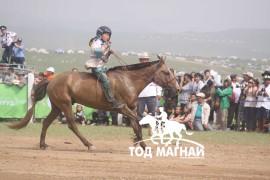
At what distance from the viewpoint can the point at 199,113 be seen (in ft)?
65.3

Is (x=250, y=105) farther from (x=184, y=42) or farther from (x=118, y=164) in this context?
(x=184, y=42)

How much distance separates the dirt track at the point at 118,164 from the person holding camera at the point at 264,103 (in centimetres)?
425

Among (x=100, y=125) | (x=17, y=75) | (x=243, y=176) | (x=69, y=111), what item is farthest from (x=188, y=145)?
(x=17, y=75)

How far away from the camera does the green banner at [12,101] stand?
72.8ft

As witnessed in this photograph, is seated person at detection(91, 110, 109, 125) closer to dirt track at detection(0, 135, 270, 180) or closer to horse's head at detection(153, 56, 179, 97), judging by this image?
dirt track at detection(0, 135, 270, 180)

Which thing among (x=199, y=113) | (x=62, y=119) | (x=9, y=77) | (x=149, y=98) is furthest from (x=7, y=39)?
(x=199, y=113)

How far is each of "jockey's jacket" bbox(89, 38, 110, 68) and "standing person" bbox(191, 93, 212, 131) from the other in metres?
5.92

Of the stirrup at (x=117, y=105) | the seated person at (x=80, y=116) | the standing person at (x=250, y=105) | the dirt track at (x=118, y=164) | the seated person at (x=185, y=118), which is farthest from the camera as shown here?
the seated person at (x=80, y=116)

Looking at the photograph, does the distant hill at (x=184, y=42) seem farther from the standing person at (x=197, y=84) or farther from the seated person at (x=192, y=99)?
the seated person at (x=192, y=99)

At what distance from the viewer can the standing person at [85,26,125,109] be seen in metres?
14.4

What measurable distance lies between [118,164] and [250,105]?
8985mm

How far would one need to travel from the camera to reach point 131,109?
48.5ft

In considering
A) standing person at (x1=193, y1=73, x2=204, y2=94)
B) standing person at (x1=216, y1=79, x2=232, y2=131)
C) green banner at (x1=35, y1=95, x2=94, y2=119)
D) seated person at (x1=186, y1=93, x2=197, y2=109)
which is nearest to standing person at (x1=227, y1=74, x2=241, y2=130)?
standing person at (x1=216, y1=79, x2=232, y2=131)

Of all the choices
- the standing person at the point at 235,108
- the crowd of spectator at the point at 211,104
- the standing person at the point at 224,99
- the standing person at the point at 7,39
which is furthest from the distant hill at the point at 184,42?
the standing person at the point at 224,99
